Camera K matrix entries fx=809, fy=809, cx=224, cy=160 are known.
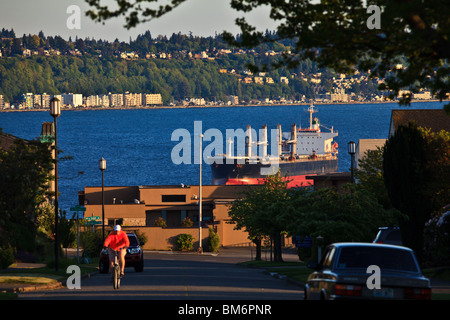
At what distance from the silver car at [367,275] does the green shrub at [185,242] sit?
57262 mm

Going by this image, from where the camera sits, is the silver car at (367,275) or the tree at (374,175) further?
the tree at (374,175)

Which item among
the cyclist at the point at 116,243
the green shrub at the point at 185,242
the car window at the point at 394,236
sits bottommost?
the green shrub at the point at 185,242

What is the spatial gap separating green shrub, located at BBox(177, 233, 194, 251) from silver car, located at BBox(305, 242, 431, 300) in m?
57.3

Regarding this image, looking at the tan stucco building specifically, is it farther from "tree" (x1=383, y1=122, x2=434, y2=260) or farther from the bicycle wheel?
the bicycle wheel

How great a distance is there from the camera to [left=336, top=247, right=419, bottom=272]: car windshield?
13.5 m

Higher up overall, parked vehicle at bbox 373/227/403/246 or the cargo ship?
the cargo ship

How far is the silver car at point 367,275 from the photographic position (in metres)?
12.4

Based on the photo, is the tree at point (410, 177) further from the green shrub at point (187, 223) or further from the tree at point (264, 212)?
the green shrub at point (187, 223)

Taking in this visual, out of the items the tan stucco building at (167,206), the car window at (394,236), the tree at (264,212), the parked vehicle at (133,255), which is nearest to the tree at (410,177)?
the car window at (394,236)

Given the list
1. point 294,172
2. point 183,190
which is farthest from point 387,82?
point 294,172

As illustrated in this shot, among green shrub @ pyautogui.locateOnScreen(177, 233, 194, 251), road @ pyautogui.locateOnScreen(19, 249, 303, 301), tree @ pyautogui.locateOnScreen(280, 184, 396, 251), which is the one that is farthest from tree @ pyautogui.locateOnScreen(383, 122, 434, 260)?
green shrub @ pyautogui.locateOnScreen(177, 233, 194, 251)

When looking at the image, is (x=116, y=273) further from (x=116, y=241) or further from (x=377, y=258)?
(x=377, y=258)

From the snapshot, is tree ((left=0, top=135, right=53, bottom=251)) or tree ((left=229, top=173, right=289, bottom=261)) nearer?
tree ((left=0, top=135, right=53, bottom=251))

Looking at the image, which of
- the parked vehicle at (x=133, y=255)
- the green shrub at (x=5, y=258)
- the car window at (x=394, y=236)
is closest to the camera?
the car window at (x=394, y=236)
